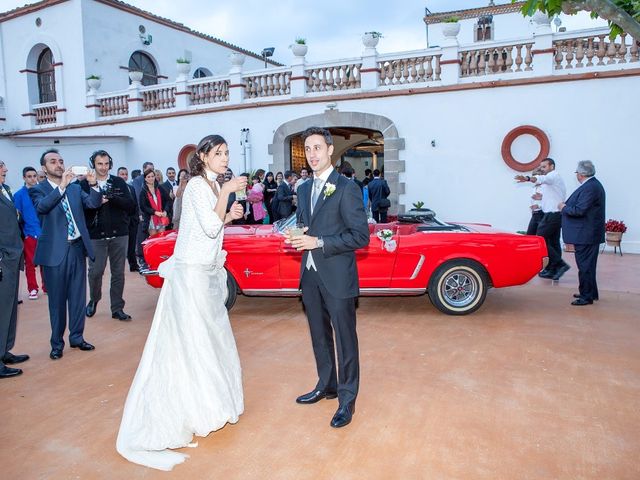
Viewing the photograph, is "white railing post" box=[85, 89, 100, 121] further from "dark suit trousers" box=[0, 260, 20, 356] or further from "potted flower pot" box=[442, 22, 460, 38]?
"dark suit trousers" box=[0, 260, 20, 356]

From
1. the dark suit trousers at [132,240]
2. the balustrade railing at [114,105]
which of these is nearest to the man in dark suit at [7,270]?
the dark suit trousers at [132,240]

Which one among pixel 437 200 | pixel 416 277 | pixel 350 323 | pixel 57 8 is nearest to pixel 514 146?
pixel 437 200

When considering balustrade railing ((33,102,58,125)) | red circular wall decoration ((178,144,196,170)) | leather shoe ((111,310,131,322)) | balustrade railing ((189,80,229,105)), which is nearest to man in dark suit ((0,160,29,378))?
leather shoe ((111,310,131,322))

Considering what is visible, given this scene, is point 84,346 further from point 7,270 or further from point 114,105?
point 114,105

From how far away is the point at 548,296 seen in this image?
747cm

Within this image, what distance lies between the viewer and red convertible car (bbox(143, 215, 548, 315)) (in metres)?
6.31

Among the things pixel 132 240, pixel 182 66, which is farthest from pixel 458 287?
pixel 182 66

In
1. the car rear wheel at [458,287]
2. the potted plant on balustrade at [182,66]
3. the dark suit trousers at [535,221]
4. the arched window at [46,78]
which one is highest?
the arched window at [46,78]

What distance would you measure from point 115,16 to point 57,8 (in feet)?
6.64

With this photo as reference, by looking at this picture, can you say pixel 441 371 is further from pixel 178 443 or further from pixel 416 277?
pixel 178 443

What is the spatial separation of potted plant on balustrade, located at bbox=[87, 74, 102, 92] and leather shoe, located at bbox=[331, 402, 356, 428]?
1809cm

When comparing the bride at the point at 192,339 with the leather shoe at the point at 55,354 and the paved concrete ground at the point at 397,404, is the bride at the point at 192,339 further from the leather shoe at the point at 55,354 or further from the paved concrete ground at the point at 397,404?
the leather shoe at the point at 55,354

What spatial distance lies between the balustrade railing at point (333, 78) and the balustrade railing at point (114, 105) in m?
7.16

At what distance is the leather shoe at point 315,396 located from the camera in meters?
3.99
